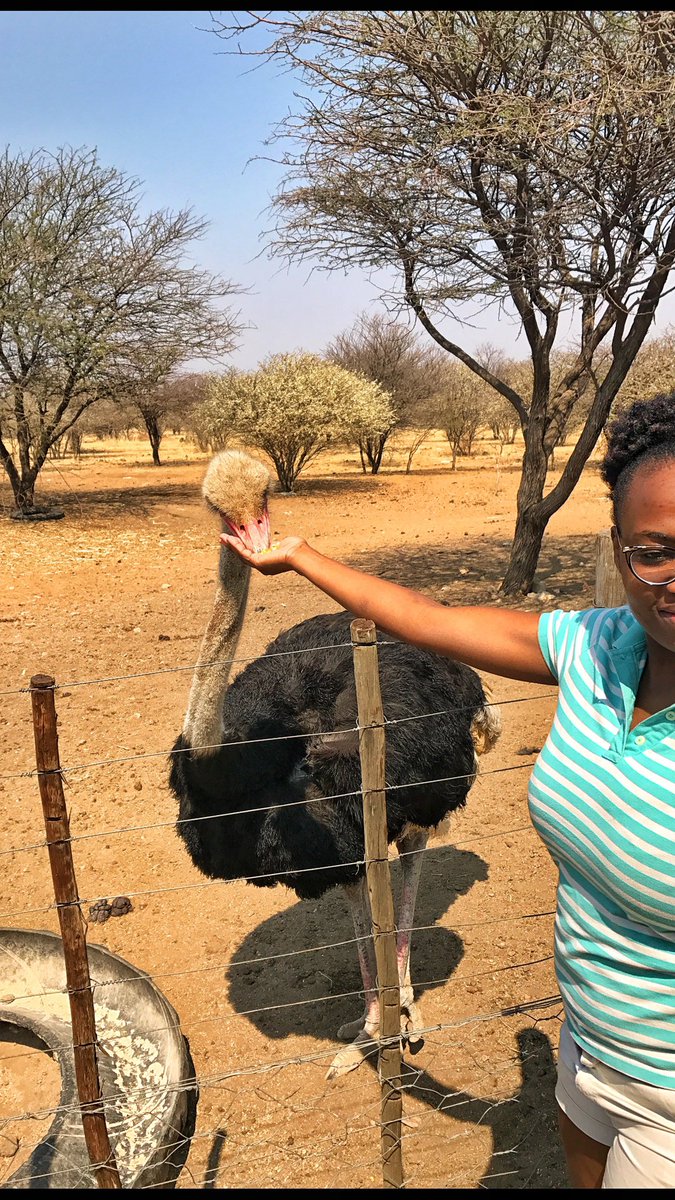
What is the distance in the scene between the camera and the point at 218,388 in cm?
1931

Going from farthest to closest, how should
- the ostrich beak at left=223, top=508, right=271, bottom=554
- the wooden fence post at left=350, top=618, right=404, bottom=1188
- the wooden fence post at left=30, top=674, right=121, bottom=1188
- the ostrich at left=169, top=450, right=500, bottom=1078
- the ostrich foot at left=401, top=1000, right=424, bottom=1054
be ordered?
the ostrich foot at left=401, top=1000, right=424, bottom=1054, the ostrich at left=169, top=450, right=500, bottom=1078, the ostrich beak at left=223, top=508, right=271, bottom=554, the wooden fence post at left=350, top=618, right=404, bottom=1188, the wooden fence post at left=30, top=674, right=121, bottom=1188

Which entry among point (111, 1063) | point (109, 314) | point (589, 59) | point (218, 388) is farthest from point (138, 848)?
point (218, 388)

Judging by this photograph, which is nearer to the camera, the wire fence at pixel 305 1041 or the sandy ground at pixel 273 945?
the wire fence at pixel 305 1041

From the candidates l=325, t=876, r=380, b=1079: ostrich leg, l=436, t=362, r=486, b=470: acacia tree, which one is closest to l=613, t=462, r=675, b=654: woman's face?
l=325, t=876, r=380, b=1079: ostrich leg

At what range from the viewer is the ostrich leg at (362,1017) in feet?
9.34

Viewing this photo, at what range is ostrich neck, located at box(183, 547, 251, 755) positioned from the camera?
2631 millimetres

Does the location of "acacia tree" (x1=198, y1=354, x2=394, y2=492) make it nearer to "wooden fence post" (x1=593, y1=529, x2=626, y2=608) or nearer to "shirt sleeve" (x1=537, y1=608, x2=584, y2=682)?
"wooden fence post" (x1=593, y1=529, x2=626, y2=608)

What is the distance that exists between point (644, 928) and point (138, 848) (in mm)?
3336

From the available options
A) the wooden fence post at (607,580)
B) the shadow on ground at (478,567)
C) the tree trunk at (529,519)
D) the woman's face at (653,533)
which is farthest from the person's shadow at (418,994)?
the tree trunk at (529,519)

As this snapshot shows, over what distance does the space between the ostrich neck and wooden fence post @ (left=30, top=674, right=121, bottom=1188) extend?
854 mm

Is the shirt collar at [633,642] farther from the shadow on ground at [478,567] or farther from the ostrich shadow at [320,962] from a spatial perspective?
the shadow on ground at [478,567]

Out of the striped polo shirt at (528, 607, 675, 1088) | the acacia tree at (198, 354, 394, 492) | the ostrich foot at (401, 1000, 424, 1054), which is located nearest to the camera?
the striped polo shirt at (528, 607, 675, 1088)

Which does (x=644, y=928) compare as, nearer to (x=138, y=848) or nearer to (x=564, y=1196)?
(x=564, y=1196)

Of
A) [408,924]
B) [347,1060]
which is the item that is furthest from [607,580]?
[347,1060]
